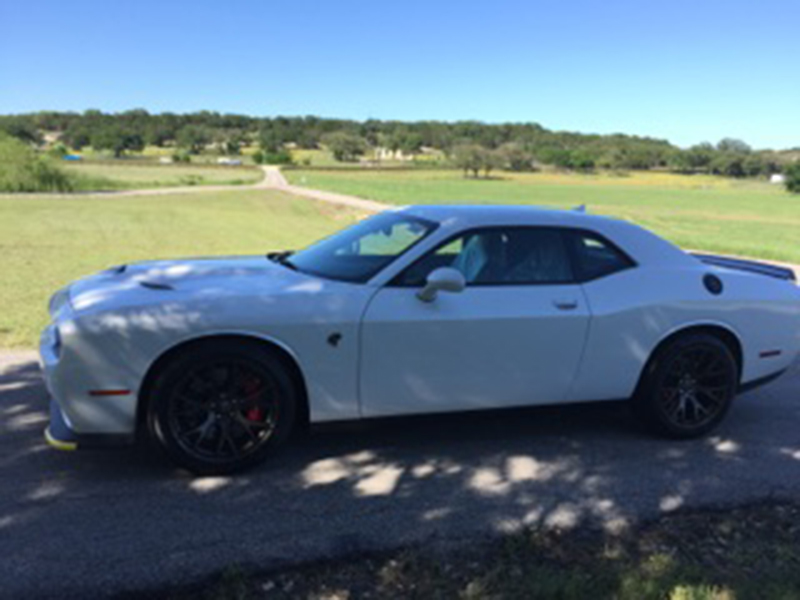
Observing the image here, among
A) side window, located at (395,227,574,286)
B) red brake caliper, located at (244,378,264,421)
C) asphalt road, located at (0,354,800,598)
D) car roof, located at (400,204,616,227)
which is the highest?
car roof, located at (400,204,616,227)

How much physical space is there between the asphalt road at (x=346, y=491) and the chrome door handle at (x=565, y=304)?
2.21ft

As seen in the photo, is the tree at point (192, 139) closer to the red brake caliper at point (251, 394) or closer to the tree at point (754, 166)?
the tree at point (754, 166)

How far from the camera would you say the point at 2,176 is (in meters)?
46.5

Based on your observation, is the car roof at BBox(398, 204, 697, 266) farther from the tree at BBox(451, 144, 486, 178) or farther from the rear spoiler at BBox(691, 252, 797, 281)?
the tree at BBox(451, 144, 486, 178)

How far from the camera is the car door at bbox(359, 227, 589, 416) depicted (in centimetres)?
372

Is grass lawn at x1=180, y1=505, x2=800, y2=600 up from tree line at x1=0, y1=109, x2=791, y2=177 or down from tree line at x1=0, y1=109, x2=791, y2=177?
down

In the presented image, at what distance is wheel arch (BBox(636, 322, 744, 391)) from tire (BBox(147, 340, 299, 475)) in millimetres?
2259

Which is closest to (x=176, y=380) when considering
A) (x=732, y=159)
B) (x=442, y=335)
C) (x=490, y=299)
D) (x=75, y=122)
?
(x=442, y=335)

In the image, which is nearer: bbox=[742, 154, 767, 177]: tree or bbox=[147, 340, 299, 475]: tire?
bbox=[147, 340, 299, 475]: tire

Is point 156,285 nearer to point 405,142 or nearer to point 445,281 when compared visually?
point 445,281

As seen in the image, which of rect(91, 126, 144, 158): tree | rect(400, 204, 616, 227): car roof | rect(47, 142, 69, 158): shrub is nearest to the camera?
rect(400, 204, 616, 227): car roof

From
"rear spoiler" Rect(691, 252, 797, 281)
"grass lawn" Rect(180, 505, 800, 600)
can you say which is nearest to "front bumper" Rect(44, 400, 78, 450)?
"grass lawn" Rect(180, 505, 800, 600)

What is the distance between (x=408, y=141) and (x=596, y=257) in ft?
534

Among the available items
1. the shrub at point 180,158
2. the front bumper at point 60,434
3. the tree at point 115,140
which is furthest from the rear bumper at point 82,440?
the tree at point 115,140
